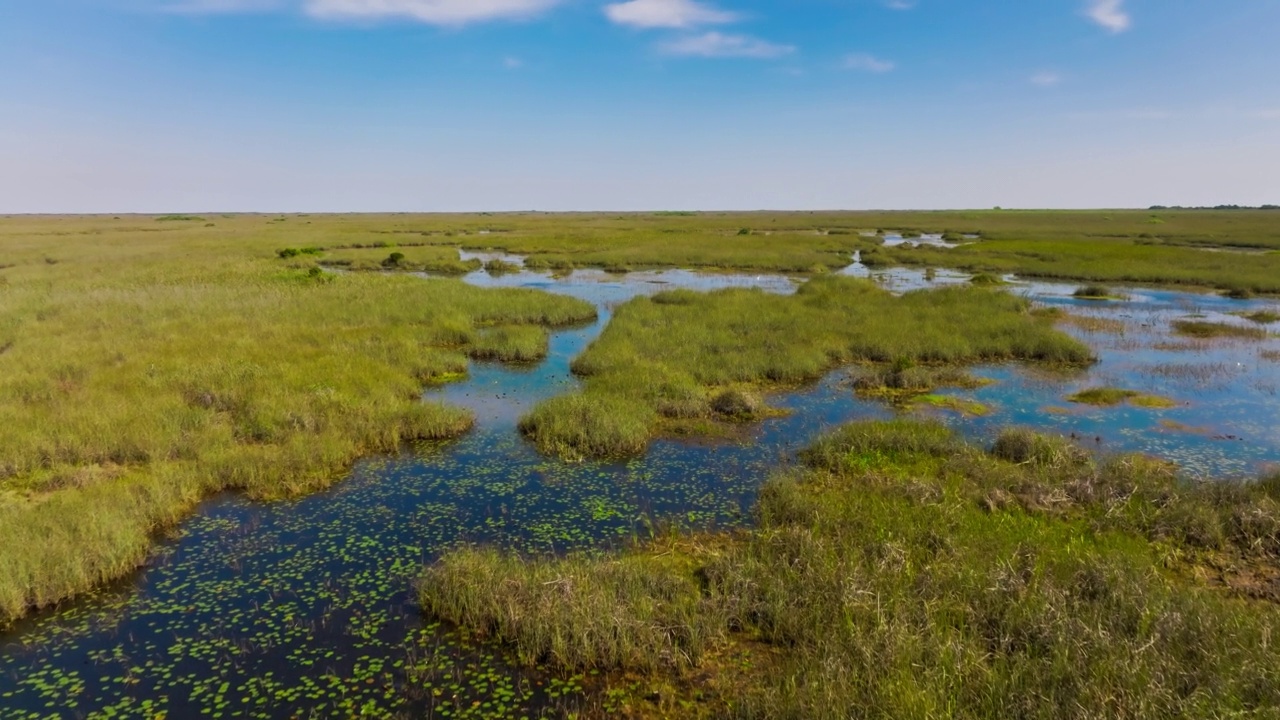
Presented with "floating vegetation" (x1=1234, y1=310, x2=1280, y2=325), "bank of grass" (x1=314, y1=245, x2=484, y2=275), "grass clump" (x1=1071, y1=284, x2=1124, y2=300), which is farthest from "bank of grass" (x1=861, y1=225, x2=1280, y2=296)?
"bank of grass" (x1=314, y1=245, x2=484, y2=275)

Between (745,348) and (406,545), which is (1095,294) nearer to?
(745,348)

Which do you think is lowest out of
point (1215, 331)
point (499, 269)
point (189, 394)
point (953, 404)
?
point (953, 404)

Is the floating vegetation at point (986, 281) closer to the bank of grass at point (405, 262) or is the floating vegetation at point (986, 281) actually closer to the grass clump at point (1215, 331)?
the grass clump at point (1215, 331)

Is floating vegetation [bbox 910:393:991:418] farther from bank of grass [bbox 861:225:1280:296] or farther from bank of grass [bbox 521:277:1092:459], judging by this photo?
bank of grass [bbox 861:225:1280:296]

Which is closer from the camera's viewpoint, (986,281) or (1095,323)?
(1095,323)

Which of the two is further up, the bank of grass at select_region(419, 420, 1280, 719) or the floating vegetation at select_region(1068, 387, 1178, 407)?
the floating vegetation at select_region(1068, 387, 1178, 407)

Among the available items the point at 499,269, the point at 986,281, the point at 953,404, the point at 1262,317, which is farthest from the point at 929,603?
the point at 499,269

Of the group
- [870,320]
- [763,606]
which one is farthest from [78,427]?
[870,320]
